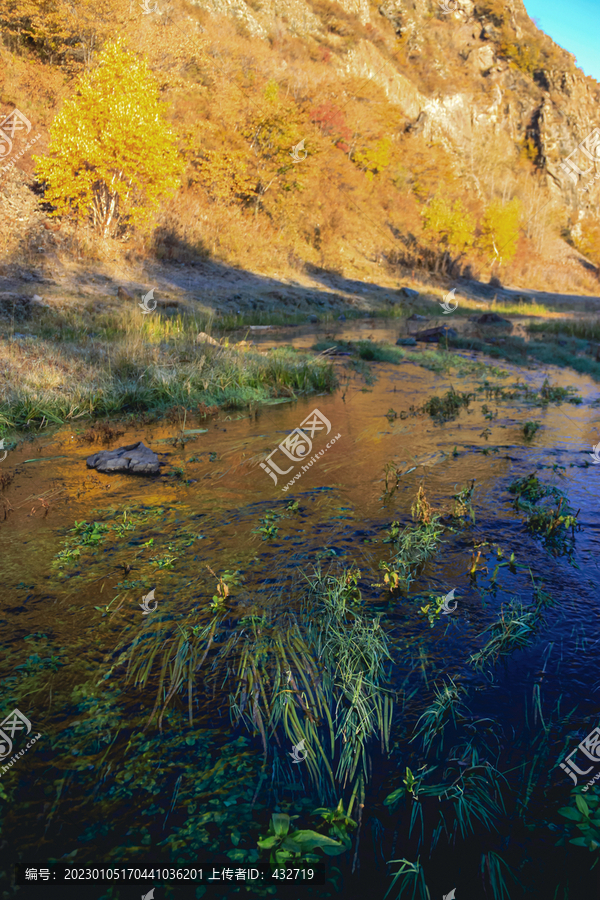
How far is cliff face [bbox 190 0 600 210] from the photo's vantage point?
5291cm

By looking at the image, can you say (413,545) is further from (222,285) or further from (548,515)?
(222,285)

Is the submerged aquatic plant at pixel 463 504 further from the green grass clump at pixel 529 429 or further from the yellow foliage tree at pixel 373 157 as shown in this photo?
the yellow foliage tree at pixel 373 157

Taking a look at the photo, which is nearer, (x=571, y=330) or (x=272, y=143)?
(x=571, y=330)

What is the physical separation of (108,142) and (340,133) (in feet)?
90.3

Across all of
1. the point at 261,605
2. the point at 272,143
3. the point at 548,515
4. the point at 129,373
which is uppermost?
the point at 272,143

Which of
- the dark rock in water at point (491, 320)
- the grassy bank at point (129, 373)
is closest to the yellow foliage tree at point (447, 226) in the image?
the dark rock in water at point (491, 320)

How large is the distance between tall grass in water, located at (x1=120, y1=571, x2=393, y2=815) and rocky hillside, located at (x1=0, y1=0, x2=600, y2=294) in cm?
1636

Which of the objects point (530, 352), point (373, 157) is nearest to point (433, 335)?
point (530, 352)

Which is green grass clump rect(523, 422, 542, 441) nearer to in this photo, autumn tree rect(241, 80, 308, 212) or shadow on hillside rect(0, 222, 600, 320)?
shadow on hillside rect(0, 222, 600, 320)

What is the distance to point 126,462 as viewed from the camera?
5.84 m

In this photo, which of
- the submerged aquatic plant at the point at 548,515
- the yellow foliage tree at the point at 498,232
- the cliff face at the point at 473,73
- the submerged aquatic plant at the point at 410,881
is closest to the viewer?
the submerged aquatic plant at the point at 410,881

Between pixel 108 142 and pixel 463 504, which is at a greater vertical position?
pixel 108 142

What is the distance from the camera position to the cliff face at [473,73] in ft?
174

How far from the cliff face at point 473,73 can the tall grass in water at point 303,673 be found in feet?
188
